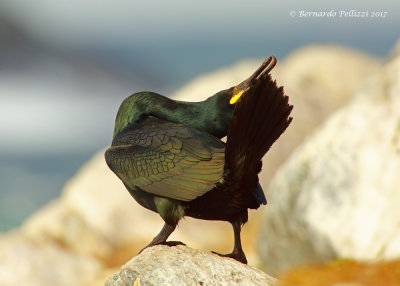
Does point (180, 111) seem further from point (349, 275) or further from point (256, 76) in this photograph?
point (349, 275)

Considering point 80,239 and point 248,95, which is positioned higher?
point 80,239

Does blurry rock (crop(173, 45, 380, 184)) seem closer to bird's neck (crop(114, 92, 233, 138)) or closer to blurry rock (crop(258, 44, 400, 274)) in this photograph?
blurry rock (crop(258, 44, 400, 274))

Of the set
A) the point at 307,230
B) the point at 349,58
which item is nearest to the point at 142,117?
the point at 307,230

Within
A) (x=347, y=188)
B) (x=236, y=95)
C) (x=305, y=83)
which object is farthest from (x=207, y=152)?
(x=305, y=83)

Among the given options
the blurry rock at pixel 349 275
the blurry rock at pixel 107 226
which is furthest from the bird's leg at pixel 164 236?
the blurry rock at pixel 107 226

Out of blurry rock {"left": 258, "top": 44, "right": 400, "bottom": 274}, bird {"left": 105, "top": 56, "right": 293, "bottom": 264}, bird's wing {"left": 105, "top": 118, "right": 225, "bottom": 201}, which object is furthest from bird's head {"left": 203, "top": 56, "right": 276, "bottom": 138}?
blurry rock {"left": 258, "top": 44, "right": 400, "bottom": 274}

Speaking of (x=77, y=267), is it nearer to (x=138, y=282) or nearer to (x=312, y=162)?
(x=312, y=162)
